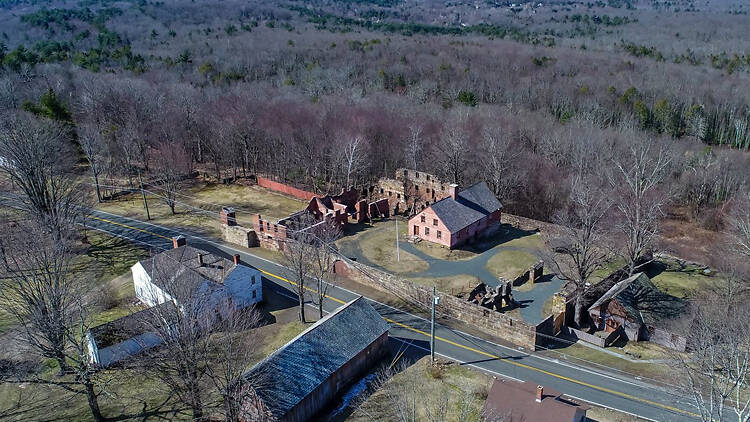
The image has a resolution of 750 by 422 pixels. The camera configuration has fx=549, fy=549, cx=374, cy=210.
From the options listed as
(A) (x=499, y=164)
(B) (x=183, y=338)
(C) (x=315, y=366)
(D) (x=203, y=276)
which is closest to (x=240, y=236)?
(D) (x=203, y=276)

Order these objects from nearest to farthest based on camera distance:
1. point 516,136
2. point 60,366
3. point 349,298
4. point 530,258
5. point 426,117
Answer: point 60,366 < point 349,298 < point 530,258 < point 516,136 < point 426,117

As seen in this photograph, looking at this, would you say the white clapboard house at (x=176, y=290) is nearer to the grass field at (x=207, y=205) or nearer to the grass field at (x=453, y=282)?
the grass field at (x=453, y=282)

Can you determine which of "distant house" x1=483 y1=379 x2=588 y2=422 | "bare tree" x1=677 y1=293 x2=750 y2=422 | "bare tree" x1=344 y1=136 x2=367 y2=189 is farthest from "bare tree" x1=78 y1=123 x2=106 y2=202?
"bare tree" x1=677 y1=293 x2=750 y2=422

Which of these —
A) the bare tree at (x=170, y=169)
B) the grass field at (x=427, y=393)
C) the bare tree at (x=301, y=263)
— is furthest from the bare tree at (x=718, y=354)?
the bare tree at (x=170, y=169)

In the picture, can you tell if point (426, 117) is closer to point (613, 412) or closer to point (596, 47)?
point (613, 412)

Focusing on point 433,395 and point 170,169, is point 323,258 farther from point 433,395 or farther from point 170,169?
point 170,169

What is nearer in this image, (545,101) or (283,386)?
(283,386)

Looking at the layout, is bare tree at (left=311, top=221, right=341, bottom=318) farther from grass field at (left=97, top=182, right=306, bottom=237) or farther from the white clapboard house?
grass field at (left=97, top=182, right=306, bottom=237)

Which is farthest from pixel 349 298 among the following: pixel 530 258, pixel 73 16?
pixel 73 16
